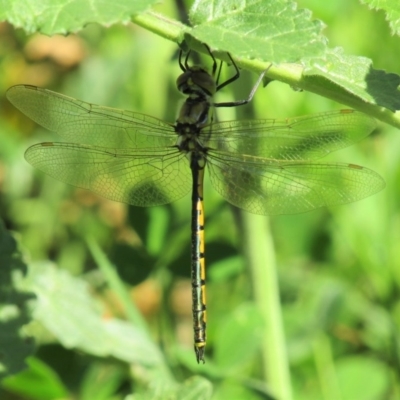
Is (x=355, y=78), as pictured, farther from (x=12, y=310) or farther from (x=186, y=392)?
(x=12, y=310)

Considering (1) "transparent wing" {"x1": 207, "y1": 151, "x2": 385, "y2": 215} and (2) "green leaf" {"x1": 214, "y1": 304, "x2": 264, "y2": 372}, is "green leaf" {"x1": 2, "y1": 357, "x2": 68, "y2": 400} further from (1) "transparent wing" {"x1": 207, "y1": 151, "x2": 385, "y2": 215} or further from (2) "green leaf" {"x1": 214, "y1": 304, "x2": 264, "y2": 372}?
(1) "transparent wing" {"x1": 207, "y1": 151, "x2": 385, "y2": 215}

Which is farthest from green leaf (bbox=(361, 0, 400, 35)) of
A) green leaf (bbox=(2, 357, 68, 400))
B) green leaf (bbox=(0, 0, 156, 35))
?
green leaf (bbox=(2, 357, 68, 400))

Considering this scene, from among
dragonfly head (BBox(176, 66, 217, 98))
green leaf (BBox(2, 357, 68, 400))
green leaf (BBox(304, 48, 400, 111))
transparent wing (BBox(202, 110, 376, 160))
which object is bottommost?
green leaf (BBox(2, 357, 68, 400))

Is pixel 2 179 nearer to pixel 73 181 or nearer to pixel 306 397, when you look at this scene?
pixel 73 181

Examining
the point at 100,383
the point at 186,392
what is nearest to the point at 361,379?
the point at 100,383

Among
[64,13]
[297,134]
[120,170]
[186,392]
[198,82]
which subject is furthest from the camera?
[120,170]

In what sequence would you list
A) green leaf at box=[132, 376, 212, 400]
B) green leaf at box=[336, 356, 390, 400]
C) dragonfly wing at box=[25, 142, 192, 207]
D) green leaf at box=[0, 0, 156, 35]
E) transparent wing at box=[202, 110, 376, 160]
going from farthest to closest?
green leaf at box=[336, 356, 390, 400], dragonfly wing at box=[25, 142, 192, 207], transparent wing at box=[202, 110, 376, 160], green leaf at box=[132, 376, 212, 400], green leaf at box=[0, 0, 156, 35]

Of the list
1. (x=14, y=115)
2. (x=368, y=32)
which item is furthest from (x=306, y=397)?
(x=14, y=115)
